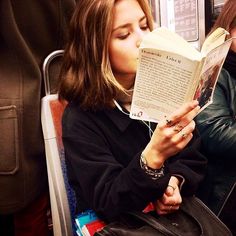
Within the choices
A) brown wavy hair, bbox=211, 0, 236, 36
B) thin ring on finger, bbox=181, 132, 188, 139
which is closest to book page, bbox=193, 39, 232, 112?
thin ring on finger, bbox=181, 132, 188, 139

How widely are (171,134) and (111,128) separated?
12.4 inches

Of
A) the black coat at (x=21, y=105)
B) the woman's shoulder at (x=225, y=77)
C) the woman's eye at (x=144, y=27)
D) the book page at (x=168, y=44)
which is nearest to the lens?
the book page at (x=168, y=44)

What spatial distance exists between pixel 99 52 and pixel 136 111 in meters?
0.29

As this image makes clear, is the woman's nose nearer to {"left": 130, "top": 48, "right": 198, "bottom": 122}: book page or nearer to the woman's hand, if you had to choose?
{"left": 130, "top": 48, "right": 198, "bottom": 122}: book page

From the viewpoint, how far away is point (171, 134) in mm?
882

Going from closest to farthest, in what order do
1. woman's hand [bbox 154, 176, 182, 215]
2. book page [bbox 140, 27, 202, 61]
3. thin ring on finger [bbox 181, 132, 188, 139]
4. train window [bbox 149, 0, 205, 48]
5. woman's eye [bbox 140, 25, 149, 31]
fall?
book page [bbox 140, 27, 202, 61] < thin ring on finger [bbox 181, 132, 188, 139] < woman's hand [bbox 154, 176, 182, 215] < woman's eye [bbox 140, 25, 149, 31] < train window [bbox 149, 0, 205, 48]

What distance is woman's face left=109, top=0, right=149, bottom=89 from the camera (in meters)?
1.09

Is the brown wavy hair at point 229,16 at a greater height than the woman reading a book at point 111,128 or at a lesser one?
greater

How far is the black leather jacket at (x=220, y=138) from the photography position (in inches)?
50.7

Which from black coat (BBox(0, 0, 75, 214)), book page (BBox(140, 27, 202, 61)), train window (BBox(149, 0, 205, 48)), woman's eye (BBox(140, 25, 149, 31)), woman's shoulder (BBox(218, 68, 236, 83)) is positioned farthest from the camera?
train window (BBox(149, 0, 205, 48))

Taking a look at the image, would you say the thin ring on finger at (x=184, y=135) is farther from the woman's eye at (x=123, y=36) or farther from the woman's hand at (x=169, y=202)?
the woman's eye at (x=123, y=36)

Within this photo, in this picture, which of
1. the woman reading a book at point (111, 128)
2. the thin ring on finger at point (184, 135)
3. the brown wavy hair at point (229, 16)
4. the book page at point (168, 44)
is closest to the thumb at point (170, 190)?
the woman reading a book at point (111, 128)

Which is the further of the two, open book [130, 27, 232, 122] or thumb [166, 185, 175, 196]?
thumb [166, 185, 175, 196]

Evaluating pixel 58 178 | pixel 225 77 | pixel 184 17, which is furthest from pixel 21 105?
pixel 184 17
